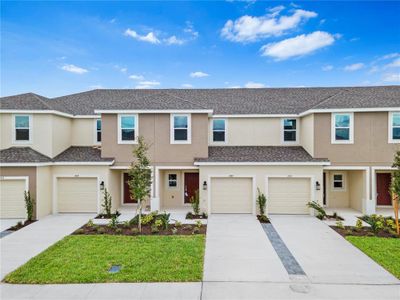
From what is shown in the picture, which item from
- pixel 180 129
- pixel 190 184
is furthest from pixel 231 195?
pixel 180 129

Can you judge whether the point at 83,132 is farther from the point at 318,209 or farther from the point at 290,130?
the point at 318,209

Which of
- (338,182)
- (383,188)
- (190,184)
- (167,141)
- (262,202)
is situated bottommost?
(262,202)

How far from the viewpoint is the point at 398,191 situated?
32.3 ft

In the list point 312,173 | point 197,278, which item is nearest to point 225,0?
point 312,173

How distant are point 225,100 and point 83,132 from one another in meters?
10.2

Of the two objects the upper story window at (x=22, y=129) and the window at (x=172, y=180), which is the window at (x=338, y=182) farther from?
the upper story window at (x=22, y=129)

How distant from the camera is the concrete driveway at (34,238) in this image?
296 inches

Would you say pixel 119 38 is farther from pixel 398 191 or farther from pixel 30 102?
pixel 398 191

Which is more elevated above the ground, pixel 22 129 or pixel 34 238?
pixel 22 129

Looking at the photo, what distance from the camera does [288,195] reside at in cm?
1319

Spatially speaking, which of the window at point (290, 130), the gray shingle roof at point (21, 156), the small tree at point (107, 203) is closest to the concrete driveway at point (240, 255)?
the small tree at point (107, 203)

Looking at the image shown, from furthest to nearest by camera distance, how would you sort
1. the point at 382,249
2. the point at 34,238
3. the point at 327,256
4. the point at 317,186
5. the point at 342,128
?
the point at 342,128 → the point at 317,186 → the point at 34,238 → the point at 382,249 → the point at 327,256

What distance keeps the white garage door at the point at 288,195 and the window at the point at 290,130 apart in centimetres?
330

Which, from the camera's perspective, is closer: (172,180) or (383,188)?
(383,188)
